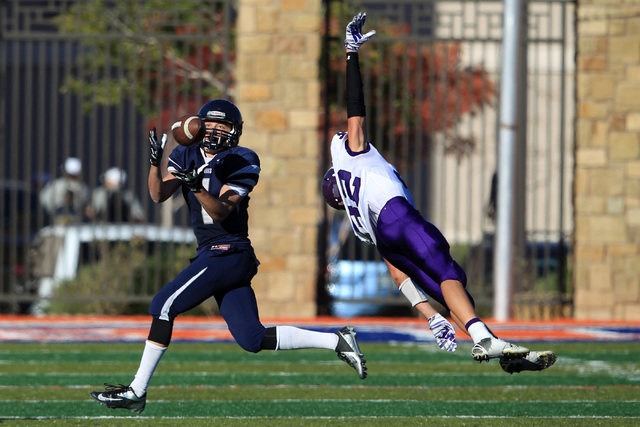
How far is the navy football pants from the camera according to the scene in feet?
19.8

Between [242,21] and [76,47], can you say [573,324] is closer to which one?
[242,21]

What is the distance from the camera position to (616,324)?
40.0 feet

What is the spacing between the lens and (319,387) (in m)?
7.70

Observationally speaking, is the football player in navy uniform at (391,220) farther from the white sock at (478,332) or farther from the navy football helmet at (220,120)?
the navy football helmet at (220,120)

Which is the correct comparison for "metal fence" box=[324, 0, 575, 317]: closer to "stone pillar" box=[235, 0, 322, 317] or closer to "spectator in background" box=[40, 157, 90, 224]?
"stone pillar" box=[235, 0, 322, 317]

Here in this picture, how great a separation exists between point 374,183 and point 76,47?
16817 mm

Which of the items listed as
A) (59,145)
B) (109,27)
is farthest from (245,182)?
(59,145)

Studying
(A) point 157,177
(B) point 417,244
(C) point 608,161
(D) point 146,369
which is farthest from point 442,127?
(D) point 146,369

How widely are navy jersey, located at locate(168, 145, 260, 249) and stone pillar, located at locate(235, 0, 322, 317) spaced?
622 centimetres

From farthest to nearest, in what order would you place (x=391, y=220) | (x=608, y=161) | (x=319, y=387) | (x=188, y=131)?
(x=608, y=161) → (x=319, y=387) → (x=391, y=220) → (x=188, y=131)

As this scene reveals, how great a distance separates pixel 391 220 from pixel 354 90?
0.74 metres

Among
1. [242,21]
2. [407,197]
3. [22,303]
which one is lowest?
[22,303]

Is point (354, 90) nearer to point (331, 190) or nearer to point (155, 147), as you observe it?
point (331, 190)

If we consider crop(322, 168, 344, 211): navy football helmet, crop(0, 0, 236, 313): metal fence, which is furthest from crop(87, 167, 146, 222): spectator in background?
crop(322, 168, 344, 211): navy football helmet
